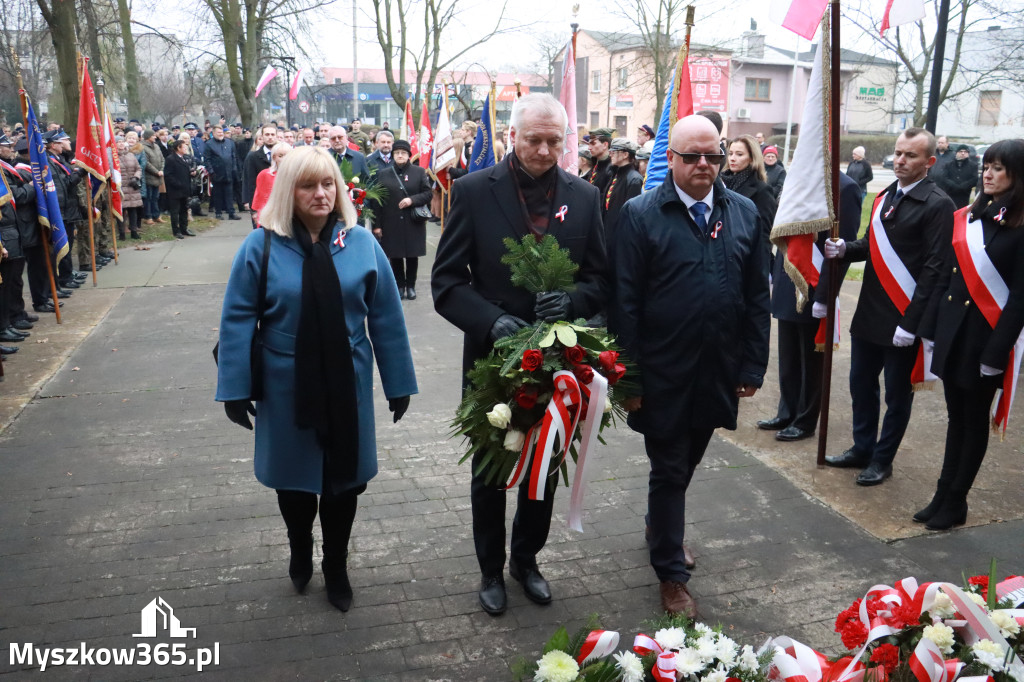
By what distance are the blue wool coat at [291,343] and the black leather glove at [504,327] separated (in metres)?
0.53

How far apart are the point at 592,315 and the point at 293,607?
184cm

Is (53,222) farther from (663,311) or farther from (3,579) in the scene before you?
(663,311)

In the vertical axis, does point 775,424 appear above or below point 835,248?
below

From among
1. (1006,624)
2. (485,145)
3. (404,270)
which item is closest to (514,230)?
(1006,624)

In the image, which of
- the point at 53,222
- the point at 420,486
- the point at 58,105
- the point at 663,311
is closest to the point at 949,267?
the point at 663,311

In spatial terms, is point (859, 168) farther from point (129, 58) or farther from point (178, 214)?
point (129, 58)

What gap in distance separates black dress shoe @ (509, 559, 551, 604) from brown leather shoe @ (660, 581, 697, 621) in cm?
52

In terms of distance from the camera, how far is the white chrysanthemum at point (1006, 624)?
7.66 feet

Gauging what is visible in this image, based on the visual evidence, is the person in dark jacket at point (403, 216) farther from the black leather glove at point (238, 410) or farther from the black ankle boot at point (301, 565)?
the black leather glove at point (238, 410)

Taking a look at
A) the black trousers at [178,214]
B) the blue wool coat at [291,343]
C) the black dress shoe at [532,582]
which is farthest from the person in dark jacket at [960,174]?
the blue wool coat at [291,343]

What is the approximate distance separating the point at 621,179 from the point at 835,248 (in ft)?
10.8

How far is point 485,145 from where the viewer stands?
49.4 feet

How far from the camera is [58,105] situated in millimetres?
42562

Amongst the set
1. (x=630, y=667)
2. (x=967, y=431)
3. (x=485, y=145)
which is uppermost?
(x=485, y=145)
